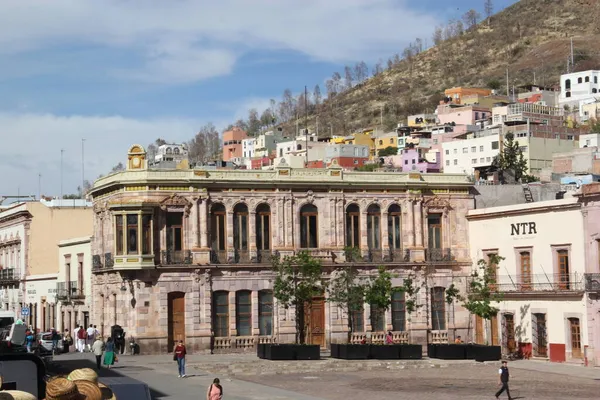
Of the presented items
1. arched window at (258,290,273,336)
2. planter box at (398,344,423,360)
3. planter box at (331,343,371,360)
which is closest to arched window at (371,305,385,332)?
arched window at (258,290,273,336)

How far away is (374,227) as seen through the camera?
5728 cm

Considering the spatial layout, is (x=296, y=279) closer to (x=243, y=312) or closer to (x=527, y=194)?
(x=243, y=312)

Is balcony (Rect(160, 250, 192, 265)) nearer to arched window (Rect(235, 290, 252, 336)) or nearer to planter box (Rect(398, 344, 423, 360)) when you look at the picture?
arched window (Rect(235, 290, 252, 336))

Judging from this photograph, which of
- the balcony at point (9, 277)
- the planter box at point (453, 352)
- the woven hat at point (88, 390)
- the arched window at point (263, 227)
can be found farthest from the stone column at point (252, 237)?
the woven hat at point (88, 390)

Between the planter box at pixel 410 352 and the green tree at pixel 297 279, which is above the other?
the green tree at pixel 297 279

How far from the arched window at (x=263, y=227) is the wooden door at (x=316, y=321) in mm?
3857

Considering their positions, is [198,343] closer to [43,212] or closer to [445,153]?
[43,212]

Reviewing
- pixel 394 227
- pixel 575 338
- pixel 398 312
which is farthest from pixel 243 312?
pixel 575 338

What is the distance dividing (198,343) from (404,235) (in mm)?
12858

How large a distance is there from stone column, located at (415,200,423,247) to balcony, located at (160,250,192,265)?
1260cm

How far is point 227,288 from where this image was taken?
53750 mm

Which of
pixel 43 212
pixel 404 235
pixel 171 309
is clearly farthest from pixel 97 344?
pixel 43 212

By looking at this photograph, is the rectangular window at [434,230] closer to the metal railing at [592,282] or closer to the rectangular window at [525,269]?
the rectangular window at [525,269]

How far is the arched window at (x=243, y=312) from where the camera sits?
54.1 metres
